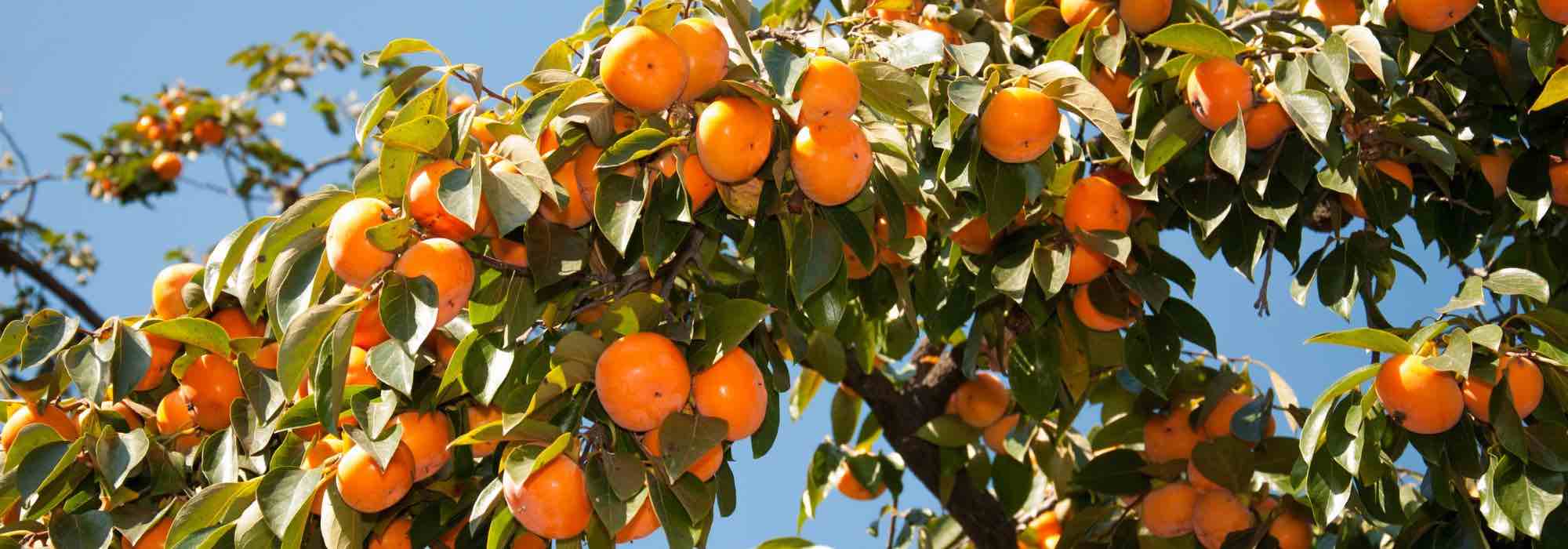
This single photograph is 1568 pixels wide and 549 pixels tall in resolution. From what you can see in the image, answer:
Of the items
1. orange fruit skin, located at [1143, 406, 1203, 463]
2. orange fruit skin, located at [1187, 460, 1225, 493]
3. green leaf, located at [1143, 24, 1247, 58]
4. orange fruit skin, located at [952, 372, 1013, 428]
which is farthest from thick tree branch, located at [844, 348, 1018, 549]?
green leaf, located at [1143, 24, 1247, 58]

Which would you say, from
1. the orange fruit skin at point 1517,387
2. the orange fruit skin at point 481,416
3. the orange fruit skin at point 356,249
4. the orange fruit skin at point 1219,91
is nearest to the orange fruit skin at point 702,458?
the orange fruit skin at point 481,416

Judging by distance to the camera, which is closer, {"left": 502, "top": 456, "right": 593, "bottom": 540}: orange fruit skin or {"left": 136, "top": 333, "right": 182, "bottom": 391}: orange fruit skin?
{"left": 502, "top": 456, "right": 593, "bottom": 540}: orange fruit skin

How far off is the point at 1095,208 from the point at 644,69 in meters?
0.82

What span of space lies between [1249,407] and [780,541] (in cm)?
107

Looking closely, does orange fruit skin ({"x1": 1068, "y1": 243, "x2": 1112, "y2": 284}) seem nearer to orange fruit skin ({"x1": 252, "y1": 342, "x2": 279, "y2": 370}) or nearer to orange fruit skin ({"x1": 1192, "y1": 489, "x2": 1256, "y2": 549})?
orange fruit skin ({"x1": 1192, "y1": 489, "x2": 1256, "y2": 549})

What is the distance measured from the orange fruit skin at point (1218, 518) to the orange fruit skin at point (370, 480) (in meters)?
1.44

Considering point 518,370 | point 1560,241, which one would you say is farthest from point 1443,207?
point 518,370

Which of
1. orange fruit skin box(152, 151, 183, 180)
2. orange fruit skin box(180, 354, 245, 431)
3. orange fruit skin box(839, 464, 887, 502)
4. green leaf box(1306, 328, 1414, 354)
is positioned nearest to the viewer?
green leaf box(1306, 328, 1414, 354)

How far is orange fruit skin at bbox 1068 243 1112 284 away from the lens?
6.98ft

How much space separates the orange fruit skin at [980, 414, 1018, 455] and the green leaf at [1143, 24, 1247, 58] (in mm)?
1213

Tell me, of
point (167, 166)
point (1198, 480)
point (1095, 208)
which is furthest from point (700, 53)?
point (167, 166)

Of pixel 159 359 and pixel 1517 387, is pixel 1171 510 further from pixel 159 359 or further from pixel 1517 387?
pixel 159 359

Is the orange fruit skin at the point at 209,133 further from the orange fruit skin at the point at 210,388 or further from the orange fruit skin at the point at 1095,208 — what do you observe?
the orange fruit skin at the point at 1095,208

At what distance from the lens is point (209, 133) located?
5.49 m
